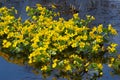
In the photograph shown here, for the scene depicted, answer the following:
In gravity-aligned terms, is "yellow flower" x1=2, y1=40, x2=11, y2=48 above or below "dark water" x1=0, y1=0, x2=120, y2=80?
above

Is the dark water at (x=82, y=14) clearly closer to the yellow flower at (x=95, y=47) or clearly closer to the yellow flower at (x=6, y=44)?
the yellow flower at (x=6, y=44)

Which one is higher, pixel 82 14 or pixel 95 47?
pixel 95 47

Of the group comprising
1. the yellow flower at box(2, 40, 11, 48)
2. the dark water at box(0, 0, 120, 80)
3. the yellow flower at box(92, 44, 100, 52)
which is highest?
the yellow flower at box(92, 44, 100, 52)

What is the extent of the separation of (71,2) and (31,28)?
38.8ft

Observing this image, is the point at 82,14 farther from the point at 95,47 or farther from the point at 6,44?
the point at 95,47

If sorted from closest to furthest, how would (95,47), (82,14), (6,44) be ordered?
(95,47) < (6,44) < (82,14)

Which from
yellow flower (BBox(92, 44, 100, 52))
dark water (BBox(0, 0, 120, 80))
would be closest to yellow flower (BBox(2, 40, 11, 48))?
dark water (BBox(0, 0, 120, 80))

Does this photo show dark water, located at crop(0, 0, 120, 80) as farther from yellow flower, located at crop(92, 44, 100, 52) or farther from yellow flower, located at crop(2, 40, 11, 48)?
yellow flower, located at crop(92, 44, 100, 52)

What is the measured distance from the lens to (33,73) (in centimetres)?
848

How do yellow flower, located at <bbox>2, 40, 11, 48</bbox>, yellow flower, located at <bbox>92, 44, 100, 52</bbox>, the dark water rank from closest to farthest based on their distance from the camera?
yellow flower, located at <bbox>92, 44, 100, 52</bbox>, the dark water, yellow flower, located at <bbox>2, 40, 11, 48</bbox>

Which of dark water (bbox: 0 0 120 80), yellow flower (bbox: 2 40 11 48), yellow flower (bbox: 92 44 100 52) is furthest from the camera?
yellow flower (bbox: 2 40 11 48)

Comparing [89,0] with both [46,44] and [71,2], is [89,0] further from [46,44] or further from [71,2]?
[46,44]

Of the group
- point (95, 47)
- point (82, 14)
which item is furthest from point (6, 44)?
point (82, 14)

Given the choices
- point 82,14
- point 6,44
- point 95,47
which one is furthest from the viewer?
point 82,14
